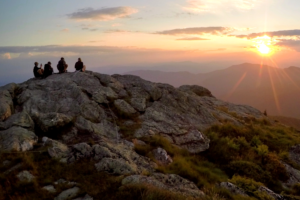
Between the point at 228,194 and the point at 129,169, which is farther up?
the point at 129,169

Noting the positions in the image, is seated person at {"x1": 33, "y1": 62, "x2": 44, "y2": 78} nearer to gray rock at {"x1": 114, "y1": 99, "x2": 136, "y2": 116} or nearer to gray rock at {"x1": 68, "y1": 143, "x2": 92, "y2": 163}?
gray rock at {"x1": 114, "y1": 99, "x2": 136, "y2": 116}

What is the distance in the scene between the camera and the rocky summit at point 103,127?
10.2 metres

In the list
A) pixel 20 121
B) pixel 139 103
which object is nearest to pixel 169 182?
pixel 20 121

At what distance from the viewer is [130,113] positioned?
1805 centimetres

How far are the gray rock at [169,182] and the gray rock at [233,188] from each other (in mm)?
1433

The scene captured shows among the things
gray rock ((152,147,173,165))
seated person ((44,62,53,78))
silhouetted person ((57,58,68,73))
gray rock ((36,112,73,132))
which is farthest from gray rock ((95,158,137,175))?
silhouetted person ((57,58,68,73))

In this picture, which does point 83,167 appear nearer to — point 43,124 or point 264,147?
point 43,124

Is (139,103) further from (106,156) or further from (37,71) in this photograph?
(37,71)

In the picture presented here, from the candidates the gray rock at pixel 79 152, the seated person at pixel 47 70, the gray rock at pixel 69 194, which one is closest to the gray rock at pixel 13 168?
the gray rock at pixel 79 152

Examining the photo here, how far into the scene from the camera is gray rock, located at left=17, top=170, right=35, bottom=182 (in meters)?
9.49

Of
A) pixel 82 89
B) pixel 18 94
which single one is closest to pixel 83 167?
pixel 82 89

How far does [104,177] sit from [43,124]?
6765 mm

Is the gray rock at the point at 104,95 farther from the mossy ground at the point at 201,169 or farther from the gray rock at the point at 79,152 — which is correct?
the gray rock at the point at 79,152

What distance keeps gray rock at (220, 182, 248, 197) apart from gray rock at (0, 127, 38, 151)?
9.47 metres
